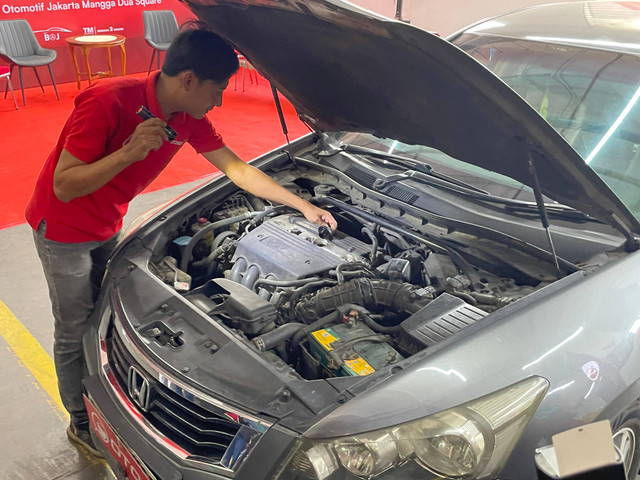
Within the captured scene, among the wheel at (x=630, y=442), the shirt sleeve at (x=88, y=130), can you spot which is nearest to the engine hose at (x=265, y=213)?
the shirt sleeve at (x=88, y=130)

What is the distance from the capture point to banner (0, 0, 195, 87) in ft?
24.6

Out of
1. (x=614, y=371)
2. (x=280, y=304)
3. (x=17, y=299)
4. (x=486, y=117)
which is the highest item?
(x=486, y=117)

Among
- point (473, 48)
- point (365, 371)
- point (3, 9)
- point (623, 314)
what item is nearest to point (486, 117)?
point (623, 314)

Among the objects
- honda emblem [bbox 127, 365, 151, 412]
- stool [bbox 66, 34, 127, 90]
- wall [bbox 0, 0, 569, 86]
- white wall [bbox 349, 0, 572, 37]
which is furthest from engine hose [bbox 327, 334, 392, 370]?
stool [bbox 66, 34, 127, 90]

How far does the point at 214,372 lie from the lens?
153cm

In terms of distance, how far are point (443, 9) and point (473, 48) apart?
5758mm

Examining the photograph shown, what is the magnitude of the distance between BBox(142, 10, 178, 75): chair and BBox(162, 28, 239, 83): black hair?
6.50 metres

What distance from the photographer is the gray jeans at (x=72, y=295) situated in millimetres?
2033

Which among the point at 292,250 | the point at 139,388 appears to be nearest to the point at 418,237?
the point at 292,250

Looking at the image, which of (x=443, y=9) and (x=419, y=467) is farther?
(x=443, y=9)

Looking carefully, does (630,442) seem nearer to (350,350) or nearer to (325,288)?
(350,350)

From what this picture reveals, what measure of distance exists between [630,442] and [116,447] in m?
1.50

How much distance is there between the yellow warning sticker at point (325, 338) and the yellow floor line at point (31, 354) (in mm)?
1354

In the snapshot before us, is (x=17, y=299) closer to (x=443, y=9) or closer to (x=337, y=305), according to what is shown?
(x=337, y=305)
